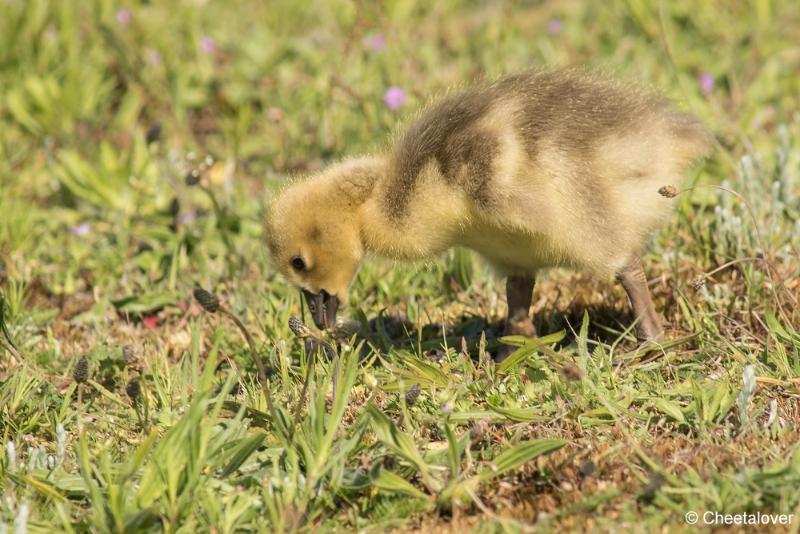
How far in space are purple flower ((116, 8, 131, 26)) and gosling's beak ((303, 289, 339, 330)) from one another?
334cm

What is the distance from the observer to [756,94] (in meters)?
5.82

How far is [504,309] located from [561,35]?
3.02 meters

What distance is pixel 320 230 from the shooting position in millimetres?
3643

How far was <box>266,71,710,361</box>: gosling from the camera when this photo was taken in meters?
3.31

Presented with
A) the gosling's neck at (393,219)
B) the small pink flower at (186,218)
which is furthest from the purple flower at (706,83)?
the small pink flower at (186,218)

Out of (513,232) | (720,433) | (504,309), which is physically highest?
(513,232)

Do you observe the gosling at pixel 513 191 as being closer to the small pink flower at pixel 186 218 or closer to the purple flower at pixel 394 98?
the small pink flower at pixel 186 218

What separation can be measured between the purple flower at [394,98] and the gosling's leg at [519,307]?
1.96 metres

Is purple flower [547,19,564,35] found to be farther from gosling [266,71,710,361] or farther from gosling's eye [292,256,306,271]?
gosling's eye [292,256,306,271]

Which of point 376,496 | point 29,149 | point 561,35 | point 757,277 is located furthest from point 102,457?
point 561,35

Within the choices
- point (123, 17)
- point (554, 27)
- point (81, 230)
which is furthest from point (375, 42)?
point (81, 230)

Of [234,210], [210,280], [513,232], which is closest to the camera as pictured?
[513,232]

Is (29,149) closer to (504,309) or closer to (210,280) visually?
(210,280)

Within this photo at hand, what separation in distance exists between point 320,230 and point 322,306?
299 millimetres
